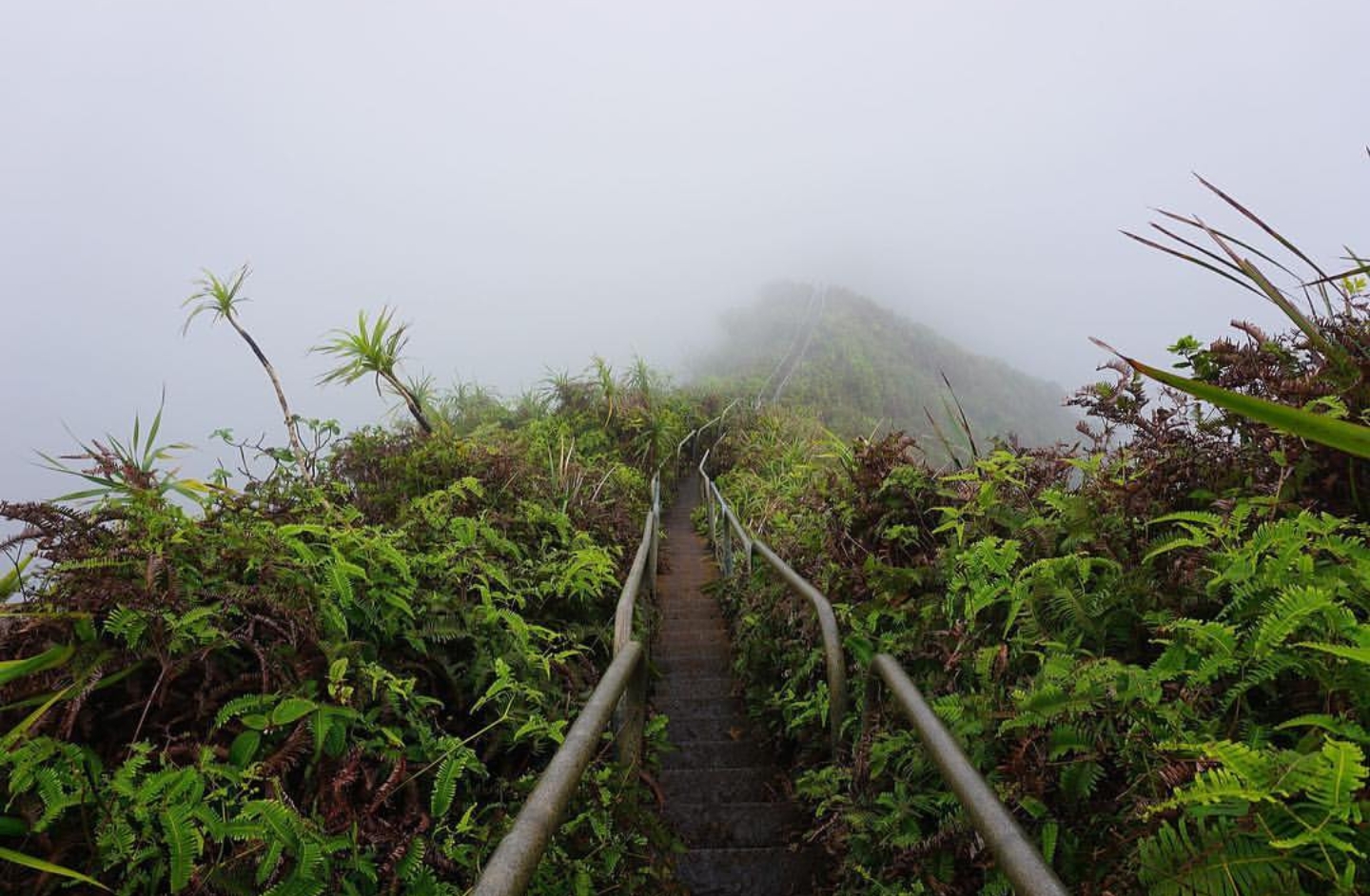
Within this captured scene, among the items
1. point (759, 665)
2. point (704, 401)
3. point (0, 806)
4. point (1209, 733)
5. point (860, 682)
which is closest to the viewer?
point (1209, 733)

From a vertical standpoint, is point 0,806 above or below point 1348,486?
below

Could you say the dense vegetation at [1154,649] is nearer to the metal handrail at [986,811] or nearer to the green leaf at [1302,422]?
the green leaf at [1302,422]

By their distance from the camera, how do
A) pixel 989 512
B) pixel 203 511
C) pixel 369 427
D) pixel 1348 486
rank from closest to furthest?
pixel 1348 486 → pixel 203 511 → pixel 989 512 → pixel 369 427

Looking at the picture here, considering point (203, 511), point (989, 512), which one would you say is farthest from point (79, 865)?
point (989, 512)

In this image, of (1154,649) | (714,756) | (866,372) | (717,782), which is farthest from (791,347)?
(1154,649)

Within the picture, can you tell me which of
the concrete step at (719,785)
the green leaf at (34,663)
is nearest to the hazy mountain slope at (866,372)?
the concrete step at (719,785)

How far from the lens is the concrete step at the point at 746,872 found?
2.54 meters

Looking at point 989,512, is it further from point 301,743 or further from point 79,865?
point 79,865

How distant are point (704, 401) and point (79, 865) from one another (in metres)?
16.0

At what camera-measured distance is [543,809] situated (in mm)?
1337

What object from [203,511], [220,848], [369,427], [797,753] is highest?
[369,427]

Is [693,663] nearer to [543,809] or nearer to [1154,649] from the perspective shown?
[1154,649]

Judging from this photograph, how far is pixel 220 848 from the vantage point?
5.13ft

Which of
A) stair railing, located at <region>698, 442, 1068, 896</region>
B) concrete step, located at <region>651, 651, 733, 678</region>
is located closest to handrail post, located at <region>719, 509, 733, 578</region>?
concrete step, located at <region>651, 651, 733, 678</region>
